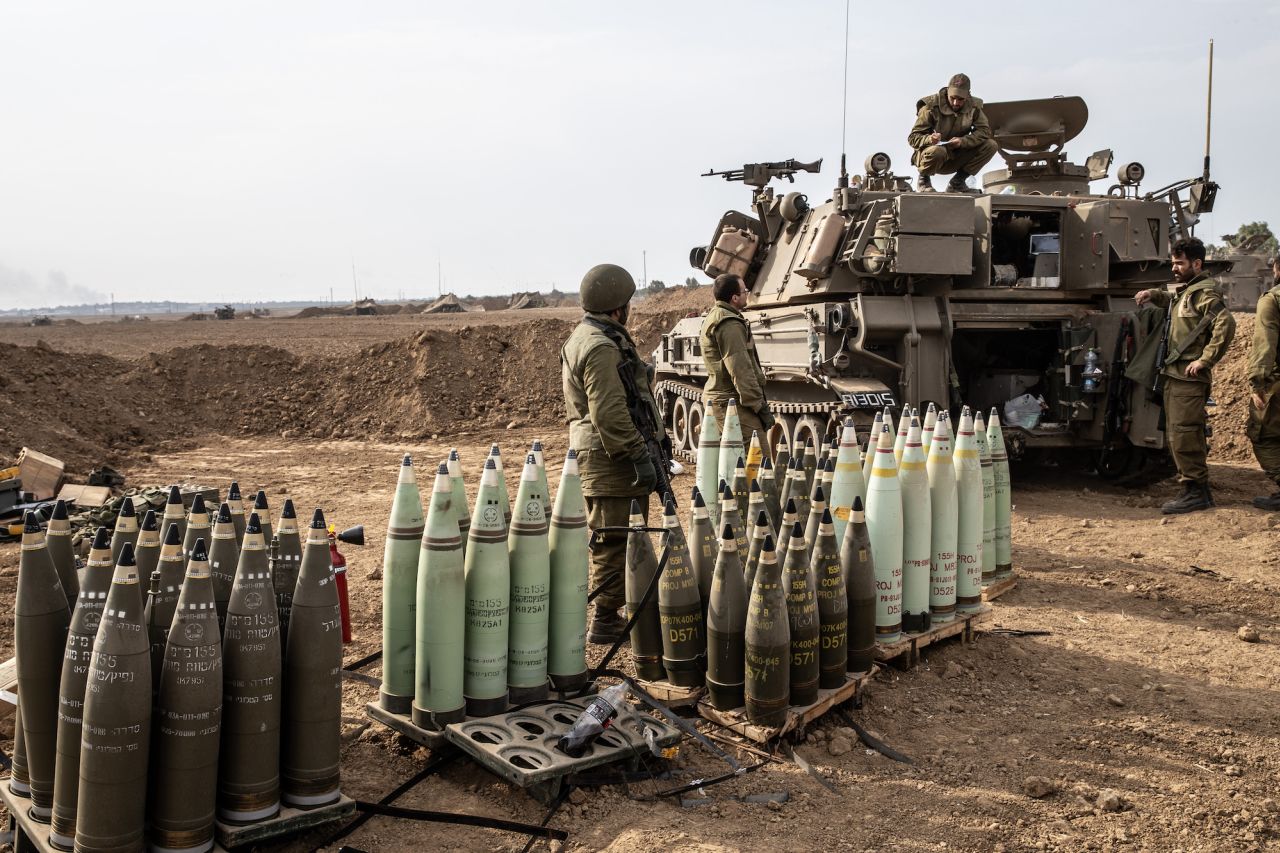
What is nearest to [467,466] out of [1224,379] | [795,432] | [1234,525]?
[795,432]

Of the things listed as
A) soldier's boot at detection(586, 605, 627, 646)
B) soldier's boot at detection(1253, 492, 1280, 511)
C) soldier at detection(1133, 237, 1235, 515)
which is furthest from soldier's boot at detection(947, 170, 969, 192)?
soldier's boot at detection(586, 605, 627, 646)

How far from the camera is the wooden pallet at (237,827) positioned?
3125mm

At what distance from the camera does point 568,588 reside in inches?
161

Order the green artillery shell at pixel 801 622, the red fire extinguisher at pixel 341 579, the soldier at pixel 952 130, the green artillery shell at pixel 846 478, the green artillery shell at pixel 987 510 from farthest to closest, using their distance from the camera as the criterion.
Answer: the soldier at pixel 952 130 → the green artillery shell at pixel 987 510 → the green artillery shell at pixel 846 478 → the red fire extinguisher at pixel 341 579 → the green artillery shell at pixel 801 622

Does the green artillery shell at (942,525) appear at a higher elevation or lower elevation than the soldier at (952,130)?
lower

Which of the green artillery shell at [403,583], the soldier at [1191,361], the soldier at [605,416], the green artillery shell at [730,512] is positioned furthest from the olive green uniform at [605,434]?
the soldier at [1191,361]

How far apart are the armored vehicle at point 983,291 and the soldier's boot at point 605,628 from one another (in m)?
4.08

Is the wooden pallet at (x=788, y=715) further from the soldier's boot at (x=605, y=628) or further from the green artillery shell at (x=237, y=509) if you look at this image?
the green artillery shell at (x=237, y=509)

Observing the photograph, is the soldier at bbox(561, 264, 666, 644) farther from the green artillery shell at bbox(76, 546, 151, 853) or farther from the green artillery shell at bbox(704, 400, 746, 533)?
the green artillery shell at bbox(76, 546, 151, 853)

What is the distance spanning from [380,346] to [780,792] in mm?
16726

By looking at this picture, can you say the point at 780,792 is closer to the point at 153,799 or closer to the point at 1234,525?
the point at 153,799

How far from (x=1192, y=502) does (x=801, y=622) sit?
6.41 meters

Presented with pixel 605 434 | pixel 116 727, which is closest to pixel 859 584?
pixel 605 434

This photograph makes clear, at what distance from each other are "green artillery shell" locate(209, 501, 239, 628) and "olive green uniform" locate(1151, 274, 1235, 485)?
7.76 meters
